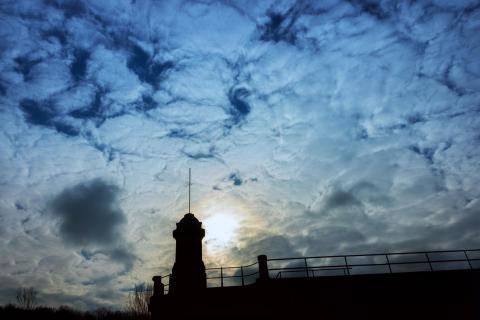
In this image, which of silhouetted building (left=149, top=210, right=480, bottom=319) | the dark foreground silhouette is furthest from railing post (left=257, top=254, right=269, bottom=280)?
the dark foreground silhouette

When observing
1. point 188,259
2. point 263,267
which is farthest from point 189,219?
point 263,267

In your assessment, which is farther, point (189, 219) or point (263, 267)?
point (189, 219)

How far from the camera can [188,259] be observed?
15789mm

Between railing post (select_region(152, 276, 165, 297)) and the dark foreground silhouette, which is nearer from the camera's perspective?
railing post (select_region(152, 276, 165, 297))

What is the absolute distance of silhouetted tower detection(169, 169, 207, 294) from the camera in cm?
1519

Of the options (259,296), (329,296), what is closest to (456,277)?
(329,296)

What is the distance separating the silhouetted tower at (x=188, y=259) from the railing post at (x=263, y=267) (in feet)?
10.3

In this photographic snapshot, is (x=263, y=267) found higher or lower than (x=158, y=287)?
higher

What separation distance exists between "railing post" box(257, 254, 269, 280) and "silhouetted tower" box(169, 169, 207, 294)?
3148 millimetres

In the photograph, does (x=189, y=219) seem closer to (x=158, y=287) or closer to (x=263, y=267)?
(x=158, y=287)

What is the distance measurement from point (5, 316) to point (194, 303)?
88.2ft

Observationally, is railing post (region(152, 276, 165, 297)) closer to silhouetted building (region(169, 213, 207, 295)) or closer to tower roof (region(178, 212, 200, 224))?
silhouetted building (region(169, 213, 207, 295))

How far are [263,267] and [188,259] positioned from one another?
400cm

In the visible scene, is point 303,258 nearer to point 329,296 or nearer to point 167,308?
point 329,296
